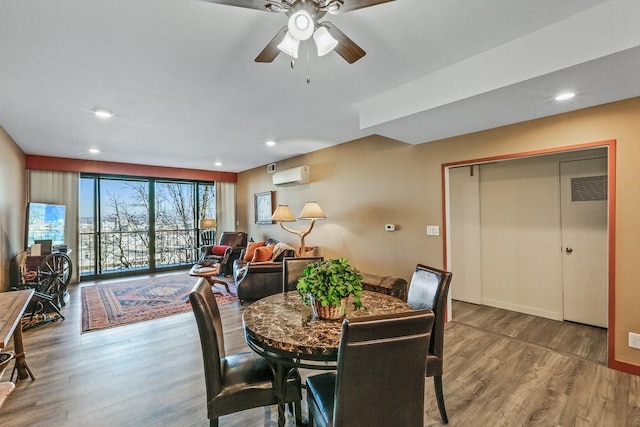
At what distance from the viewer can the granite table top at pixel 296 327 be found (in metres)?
1.34

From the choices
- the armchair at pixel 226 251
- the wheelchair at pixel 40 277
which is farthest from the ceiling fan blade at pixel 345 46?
the armchair at pixel 226 251

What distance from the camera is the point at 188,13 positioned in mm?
1722

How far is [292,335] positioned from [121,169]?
6614 millimetres

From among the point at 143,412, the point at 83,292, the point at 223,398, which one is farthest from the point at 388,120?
the point at 83,292

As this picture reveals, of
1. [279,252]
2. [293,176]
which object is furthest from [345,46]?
[293,176]

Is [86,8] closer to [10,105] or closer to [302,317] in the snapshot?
[302,317]

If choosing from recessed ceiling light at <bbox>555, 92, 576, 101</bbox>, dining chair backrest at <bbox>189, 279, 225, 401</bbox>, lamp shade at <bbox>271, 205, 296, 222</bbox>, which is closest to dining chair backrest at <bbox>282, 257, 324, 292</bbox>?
dining chair backrest at <bbox>189, 279, 225, 401</bbox>

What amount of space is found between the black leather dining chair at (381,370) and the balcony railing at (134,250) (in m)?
7.16

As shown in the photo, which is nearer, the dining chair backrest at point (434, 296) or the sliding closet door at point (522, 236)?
the dining chair backrest at point (434, 296)

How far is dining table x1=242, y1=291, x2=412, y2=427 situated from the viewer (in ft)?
4.40

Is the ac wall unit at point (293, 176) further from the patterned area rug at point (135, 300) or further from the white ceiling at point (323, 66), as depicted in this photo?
the patterned area rug at point (135, 300)

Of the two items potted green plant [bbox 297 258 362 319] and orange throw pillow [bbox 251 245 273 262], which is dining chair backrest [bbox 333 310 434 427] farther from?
orange throw pillow [bbox 251 245 273 262]

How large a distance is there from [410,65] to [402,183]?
1936 millimetres

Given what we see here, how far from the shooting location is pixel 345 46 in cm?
171
